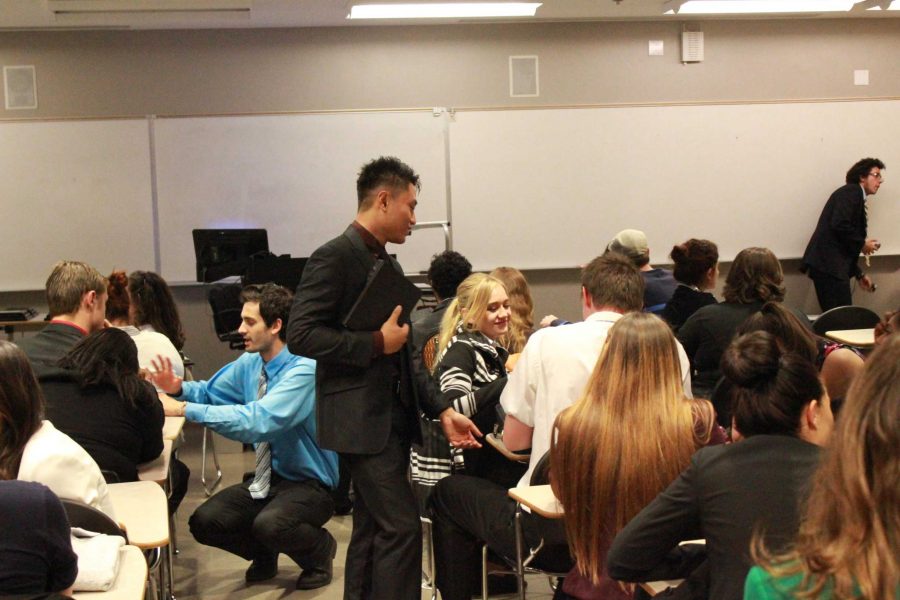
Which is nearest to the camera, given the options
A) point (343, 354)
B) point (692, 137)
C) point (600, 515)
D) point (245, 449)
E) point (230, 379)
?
point (600, 515)

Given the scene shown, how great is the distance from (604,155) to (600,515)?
→ 5.65 metres

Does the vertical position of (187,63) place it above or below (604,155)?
above

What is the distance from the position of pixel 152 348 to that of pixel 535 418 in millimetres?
2127

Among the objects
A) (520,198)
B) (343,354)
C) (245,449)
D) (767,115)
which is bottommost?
(245,449)

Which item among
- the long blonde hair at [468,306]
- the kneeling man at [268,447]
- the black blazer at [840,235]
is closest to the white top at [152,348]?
the kneeling man at [268,447]

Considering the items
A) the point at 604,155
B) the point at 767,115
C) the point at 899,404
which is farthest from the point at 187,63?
the point at 899,404

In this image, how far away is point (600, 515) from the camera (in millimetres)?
2406

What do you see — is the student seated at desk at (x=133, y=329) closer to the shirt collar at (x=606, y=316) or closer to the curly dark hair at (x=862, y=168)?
the shirt collar at (x=606, y=316)

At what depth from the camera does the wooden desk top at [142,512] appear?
8.26ft

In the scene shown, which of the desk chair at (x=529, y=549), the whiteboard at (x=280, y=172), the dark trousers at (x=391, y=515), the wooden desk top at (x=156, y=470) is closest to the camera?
the desk chair at (x=529, y=549)

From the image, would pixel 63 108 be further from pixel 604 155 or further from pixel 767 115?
pixel 767 115

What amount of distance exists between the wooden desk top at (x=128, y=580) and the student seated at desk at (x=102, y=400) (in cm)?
85

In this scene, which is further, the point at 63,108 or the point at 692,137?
the point at 692,137

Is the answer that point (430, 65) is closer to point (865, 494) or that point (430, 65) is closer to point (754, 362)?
point (754, 362)
